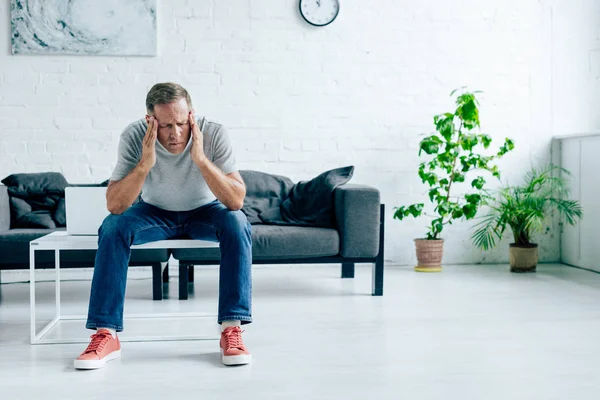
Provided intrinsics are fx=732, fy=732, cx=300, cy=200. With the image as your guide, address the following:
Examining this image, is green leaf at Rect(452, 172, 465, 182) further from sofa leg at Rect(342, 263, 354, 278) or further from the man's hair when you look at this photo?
the man's hair

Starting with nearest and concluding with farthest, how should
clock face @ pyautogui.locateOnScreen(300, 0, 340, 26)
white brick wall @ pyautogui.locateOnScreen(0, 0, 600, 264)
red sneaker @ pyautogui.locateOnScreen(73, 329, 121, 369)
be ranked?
red sneaker @ pyautogui.locateOnScreen(73, 329, 121, 369) < white brick wall @ pyautogui.locateOnScreen(0, 0, 600, 264) < clock face @ pyautogui.locateOnScreen(300, 0, 340, 26)

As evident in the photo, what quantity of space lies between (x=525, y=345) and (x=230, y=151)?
1.35m

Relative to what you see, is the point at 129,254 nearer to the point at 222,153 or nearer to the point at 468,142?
the point at 222,153

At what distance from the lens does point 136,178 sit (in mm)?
2713

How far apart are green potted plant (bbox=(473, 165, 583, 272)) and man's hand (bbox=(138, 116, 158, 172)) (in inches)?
111

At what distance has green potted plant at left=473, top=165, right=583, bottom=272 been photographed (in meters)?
4.83

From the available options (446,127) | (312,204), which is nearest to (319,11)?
(446,127)

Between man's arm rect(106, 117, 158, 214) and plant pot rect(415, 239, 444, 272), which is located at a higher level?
man's arm rect(106, 117, 158, 214)

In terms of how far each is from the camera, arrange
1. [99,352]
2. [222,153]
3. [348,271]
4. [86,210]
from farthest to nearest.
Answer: [348,271], [86,210], [222,153], [99,352]

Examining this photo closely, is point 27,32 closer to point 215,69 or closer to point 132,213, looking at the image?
point 215,69

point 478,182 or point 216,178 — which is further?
point 478,182

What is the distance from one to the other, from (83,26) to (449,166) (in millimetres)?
2587

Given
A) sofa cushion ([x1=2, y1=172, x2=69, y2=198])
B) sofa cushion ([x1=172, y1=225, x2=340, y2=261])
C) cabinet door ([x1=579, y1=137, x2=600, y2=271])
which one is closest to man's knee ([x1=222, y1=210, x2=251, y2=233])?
sofa cushion ([x1=172, y1=225, x2=340, y2=261])

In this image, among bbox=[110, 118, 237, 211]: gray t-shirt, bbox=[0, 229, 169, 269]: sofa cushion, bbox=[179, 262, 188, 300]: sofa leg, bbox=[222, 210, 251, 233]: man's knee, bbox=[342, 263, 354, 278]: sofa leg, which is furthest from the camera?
bbox=[342, 263, 354, 278]: sofa leg
